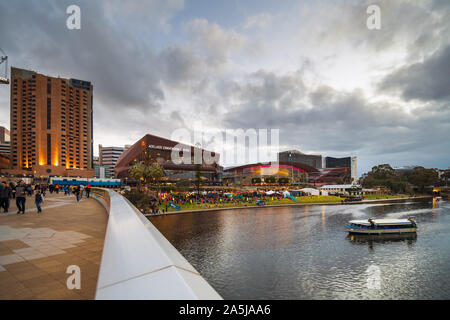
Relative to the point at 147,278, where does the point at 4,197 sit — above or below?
below

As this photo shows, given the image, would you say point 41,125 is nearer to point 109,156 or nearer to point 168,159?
point 168,159

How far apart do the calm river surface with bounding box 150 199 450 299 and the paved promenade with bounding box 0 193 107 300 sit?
32.9ft

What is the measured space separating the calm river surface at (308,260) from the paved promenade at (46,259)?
10016 millimetres

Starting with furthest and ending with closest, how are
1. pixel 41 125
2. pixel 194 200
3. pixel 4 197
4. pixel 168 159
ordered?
1. pixel 168 159
2. pixel 41 125
3. pixel 194 200
4. pixel 4 197

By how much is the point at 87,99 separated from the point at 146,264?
14718 cm

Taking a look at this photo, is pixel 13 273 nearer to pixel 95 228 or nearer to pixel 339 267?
pixel 95 228

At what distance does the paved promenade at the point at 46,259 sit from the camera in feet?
12.5

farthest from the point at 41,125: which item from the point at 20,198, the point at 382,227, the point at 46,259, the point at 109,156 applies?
the point at 382,227

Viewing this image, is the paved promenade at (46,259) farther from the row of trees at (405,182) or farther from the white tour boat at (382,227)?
the row of trees at (405,182)

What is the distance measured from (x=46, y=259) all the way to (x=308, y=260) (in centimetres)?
1921

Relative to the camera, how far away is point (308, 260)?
19.6 meters

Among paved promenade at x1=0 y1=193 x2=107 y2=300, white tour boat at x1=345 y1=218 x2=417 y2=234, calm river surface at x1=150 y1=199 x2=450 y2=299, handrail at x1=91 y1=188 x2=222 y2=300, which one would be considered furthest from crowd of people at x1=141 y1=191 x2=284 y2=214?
handrail at x1=91 y1=188 x2=222 y2=300

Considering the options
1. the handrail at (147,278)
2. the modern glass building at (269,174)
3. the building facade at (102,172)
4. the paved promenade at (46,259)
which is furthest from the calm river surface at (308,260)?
the building facade at (102,172)

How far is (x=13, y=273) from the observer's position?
445 centimetres
